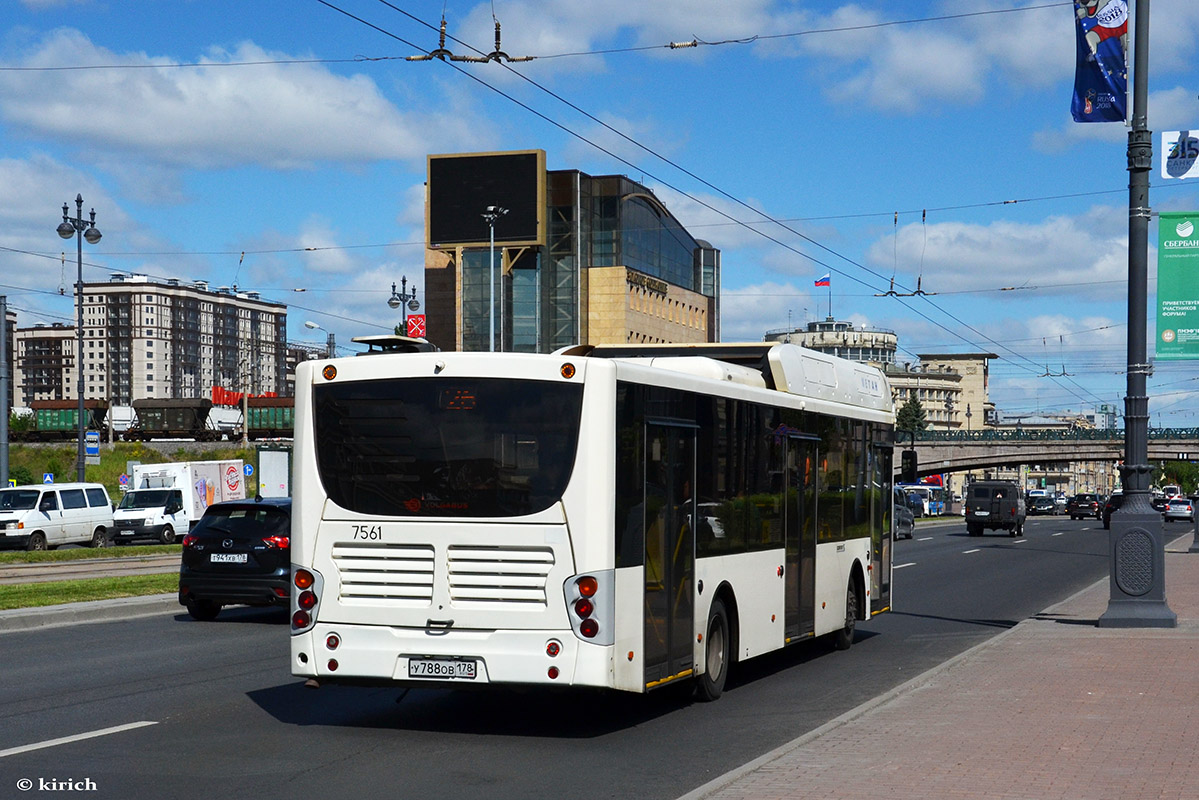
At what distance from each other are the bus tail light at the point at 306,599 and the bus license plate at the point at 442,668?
0.84 m

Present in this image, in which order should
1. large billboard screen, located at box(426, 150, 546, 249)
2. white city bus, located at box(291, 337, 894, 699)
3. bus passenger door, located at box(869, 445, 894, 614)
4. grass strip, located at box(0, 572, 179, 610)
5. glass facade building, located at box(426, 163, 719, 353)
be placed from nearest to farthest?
1. white city bus, located at box(291, 337, 894, 699)
2. bus passenger door, located at box(869, 445, 894, 614)
3. grass strip, located at box(0, 572, 179, 610)
4. large billboard screen, located at box(426, 150, 546, 249)
5. glass facade building, located at box(426, 163, 719, 353)

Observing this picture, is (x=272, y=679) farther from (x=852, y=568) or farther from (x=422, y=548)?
(x=852, y=568)

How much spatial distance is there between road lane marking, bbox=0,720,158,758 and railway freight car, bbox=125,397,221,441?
9412 cm

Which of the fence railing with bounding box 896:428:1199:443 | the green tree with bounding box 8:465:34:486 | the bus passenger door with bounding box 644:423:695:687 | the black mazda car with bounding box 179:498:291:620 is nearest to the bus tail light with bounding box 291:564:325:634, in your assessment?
the bus passenger door with bounding box 644:423:695:687

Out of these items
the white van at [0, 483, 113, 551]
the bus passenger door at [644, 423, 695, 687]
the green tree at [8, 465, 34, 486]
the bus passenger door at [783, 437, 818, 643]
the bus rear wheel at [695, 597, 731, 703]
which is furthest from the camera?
the green tree at [8, 465, 34, 486]

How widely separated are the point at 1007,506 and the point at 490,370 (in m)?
51.1

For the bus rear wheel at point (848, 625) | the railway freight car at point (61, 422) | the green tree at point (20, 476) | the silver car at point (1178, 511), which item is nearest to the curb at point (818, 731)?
the bus rear wheel at point (848, 625)

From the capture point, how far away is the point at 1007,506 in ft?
188

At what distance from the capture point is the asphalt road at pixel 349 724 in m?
8.06

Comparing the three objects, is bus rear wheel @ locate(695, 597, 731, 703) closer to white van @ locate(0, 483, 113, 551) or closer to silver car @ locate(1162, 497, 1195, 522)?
white van @ locate(0, 483, 113, 551)

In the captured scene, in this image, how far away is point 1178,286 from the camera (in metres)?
17.0

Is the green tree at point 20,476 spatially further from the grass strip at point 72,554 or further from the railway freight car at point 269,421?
the railway freight car at point 269,421

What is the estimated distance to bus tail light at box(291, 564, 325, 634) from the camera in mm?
9672

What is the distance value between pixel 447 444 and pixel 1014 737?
4244 millimetres
